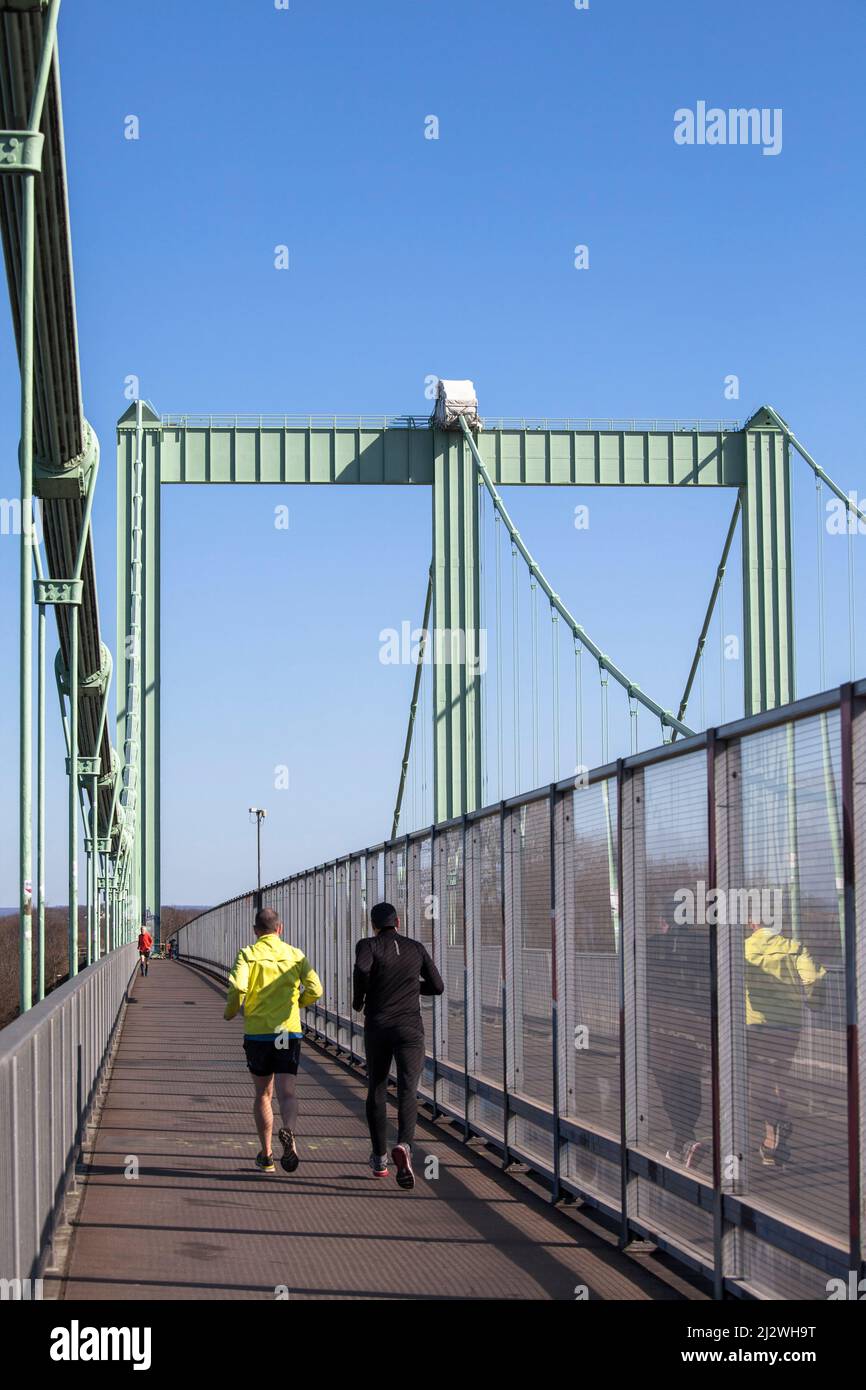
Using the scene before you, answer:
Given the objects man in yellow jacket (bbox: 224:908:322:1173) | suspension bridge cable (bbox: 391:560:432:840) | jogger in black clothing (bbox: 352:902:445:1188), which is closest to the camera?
jogger in black clothing (bbox: 352:902:445:1188)

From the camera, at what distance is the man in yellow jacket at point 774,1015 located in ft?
20.2

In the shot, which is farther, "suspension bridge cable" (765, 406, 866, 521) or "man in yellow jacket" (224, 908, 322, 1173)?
"suspension bridge cable" (765, 406, 866, 521)

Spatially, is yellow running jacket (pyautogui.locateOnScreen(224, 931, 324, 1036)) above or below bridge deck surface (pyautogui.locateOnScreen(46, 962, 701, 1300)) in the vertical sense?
above

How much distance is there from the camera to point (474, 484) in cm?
4062

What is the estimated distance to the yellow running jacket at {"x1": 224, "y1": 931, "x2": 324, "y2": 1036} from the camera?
10.9 m

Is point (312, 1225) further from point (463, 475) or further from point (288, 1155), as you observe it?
point (463, 475)

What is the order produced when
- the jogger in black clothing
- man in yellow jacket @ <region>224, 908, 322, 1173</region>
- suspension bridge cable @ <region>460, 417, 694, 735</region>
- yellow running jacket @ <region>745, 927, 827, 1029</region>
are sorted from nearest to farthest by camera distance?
1. yellow running jacket @ <region>745, 927, 827, 1029</region>
2. the jogger in black clothing
3. man in yellow jacket @ <region>224, 908, 322, 1173</region>
4. suspension bridge cable @ <region>460, 417, 694, 735</region>

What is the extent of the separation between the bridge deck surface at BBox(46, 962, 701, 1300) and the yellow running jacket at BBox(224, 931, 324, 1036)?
81cm

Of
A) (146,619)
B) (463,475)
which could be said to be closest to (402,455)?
(463,475)

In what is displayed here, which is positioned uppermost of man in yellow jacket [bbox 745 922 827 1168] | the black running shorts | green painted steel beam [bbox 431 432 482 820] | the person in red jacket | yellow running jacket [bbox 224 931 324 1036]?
green painted steel beam [bbox 431 432 482 820]

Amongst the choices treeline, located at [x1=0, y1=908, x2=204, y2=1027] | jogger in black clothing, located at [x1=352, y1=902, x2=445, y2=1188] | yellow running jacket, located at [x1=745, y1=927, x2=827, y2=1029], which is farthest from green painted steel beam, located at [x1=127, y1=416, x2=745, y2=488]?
yellow running jacket, located at [x1=745, y1=927, x2=827, y2=1029]

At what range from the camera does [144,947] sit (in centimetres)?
4547

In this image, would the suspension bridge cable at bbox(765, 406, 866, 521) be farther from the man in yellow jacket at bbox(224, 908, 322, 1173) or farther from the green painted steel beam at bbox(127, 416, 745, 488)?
the man in yellow jacket at bbox(224, 908, 322, 1173)
